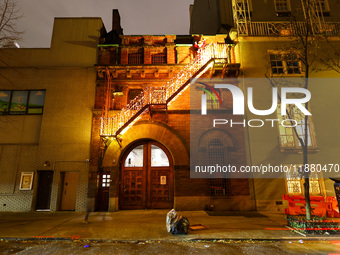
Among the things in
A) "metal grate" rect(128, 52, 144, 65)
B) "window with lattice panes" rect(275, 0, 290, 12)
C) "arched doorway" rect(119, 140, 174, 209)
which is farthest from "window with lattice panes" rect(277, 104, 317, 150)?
"metal grate" rect(128, 52, 144, 65)

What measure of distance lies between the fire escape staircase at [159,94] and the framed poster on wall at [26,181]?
5.33 m

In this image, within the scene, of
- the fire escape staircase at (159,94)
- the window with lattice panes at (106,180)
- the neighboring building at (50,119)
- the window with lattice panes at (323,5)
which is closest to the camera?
the fire escape staircase at (159,94)

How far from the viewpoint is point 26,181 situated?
12.2 m

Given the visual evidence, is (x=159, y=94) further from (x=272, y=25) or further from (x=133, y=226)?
(x=272, y=25)

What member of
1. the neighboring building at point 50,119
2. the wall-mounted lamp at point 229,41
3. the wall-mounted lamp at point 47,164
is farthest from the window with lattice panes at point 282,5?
the wall-mounted lamp at point 47,164

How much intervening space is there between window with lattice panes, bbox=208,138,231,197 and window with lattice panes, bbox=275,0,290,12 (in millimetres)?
11193

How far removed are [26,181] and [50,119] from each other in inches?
159

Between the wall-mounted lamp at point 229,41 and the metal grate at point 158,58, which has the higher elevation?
the wall-mounted lamp at point 229,41

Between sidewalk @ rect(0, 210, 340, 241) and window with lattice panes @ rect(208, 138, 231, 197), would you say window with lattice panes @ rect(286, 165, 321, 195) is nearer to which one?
sidewalk @ rect(0, 210, 340, 241)

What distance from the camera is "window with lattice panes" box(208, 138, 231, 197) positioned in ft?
39.7

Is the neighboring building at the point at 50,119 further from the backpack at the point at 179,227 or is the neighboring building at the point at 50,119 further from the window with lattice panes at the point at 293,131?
the window with lattice panes at the point at 293,131

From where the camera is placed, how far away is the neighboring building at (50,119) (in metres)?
12.2

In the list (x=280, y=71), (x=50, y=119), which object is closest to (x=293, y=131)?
(x=280, y=71)

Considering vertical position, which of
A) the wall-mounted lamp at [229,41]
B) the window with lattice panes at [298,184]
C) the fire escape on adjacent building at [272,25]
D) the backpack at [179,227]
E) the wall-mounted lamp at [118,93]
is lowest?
the backpack at [179,227]
